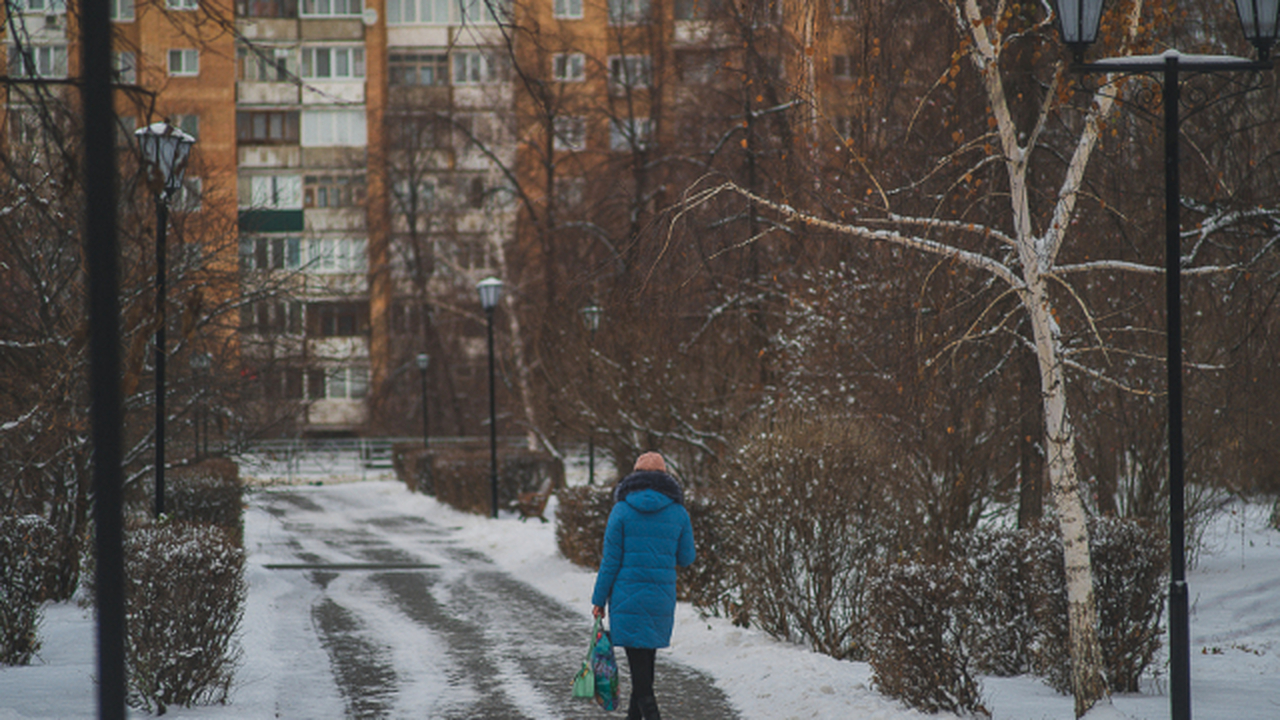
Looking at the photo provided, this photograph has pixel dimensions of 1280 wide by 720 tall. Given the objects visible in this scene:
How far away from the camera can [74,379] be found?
39.5ft

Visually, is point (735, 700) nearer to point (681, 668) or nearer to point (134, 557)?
point (681, 668)

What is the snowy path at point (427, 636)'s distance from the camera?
8.77 meters

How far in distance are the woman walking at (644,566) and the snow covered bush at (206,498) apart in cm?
949

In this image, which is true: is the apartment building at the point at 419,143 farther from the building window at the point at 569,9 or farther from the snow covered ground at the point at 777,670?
the snow covered ground at the point at 777,670

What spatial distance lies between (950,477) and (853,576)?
11.7 feet

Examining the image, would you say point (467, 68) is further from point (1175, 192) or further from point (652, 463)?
point (1175, 192)

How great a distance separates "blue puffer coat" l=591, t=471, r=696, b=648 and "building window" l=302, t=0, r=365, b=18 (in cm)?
4604

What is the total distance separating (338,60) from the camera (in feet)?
161

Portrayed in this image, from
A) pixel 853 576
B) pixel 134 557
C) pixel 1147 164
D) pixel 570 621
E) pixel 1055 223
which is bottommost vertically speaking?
pixel 570 621

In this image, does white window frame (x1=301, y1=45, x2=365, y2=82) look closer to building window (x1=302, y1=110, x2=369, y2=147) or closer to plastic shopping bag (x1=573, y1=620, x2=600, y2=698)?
building window (x1=302, y1=110, x2=369, y2=147)

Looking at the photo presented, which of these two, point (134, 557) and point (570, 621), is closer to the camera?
point (134, 557)

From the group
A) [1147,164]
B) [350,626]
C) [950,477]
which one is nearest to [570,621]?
[350,626]

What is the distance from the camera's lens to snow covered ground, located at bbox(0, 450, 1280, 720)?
7895mm

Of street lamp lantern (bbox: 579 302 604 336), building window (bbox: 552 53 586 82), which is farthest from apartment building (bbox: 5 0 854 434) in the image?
street lamp lantern (bbox: 579 302 604 336)
